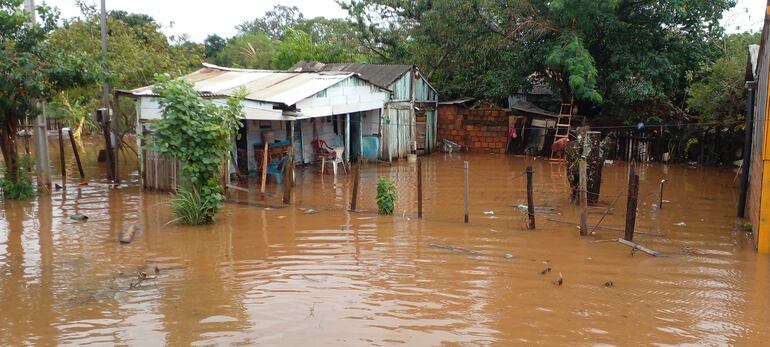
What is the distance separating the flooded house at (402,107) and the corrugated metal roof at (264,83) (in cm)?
205

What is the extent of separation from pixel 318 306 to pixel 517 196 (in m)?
8.26

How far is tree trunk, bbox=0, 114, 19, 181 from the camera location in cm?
1376

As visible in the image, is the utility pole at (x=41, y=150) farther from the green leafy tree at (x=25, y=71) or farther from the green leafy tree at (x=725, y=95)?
the green leafy tree at (x=725, y=95)

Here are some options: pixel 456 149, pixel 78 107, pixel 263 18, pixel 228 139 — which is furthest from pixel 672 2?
pixel 263 18

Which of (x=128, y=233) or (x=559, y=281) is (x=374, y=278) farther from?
(x=128, y=233)

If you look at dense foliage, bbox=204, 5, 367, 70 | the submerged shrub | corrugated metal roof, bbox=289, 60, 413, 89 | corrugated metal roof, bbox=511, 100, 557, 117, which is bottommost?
the submerged shrub

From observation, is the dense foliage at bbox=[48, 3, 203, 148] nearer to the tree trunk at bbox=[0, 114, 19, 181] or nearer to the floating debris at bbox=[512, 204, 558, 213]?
the tree trunk at bbox=[0, 114, 19, 181]

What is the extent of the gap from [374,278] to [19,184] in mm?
9516

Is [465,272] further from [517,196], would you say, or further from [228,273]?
[517,196]

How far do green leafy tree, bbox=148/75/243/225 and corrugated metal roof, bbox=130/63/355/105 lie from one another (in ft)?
10.0

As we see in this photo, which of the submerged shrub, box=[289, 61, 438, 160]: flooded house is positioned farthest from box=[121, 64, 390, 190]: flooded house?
the submerged shrub

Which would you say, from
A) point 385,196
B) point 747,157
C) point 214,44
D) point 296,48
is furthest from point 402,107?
point 214,44

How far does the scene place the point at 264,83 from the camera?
17328 millimetres

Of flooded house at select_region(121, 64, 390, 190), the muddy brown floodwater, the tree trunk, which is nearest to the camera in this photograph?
the muddy brown floodwater
